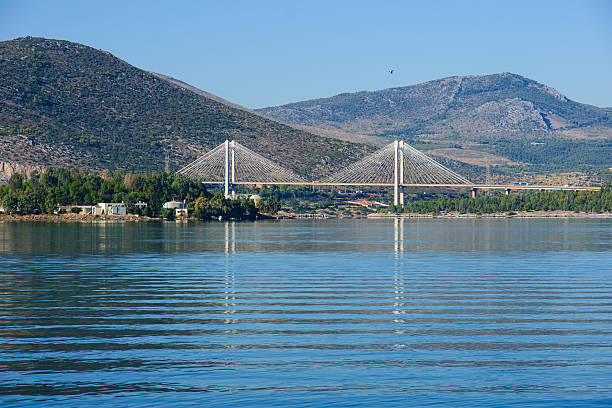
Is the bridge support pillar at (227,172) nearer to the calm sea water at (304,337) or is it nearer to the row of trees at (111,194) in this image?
the row of trees at (111,194)

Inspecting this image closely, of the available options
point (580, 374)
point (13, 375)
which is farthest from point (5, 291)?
point (580, 374)

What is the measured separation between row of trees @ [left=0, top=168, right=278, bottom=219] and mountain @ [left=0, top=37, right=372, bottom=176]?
2692cm

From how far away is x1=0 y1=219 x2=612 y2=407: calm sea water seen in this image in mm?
11586

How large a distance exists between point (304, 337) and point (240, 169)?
124m

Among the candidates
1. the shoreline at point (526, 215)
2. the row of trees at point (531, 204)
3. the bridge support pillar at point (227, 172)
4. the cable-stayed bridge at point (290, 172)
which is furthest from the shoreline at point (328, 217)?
the bridge support pillar at point (227, 172)

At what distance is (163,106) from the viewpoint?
6673 inches

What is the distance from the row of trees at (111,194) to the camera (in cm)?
9019

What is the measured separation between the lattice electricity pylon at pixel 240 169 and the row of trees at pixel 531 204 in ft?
60.1

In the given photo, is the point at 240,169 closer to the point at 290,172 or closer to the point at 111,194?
the point at 290,172

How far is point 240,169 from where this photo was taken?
138125 mm

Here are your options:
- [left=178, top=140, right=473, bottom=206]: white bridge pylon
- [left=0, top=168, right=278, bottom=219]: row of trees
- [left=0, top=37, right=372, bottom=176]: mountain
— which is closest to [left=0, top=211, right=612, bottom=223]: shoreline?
[left=0, top=168, right=278, bottom=219]: row of trees

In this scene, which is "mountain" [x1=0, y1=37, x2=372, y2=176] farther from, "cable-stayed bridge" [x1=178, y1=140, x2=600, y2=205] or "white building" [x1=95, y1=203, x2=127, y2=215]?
"white building" [x1=95, y1=203, x2=127, y2=215]

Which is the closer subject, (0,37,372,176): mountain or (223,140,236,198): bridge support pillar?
(223,140,236,198): bridge support pillar

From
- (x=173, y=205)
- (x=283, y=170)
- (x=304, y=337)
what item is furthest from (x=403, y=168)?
(x=304, y=337)
